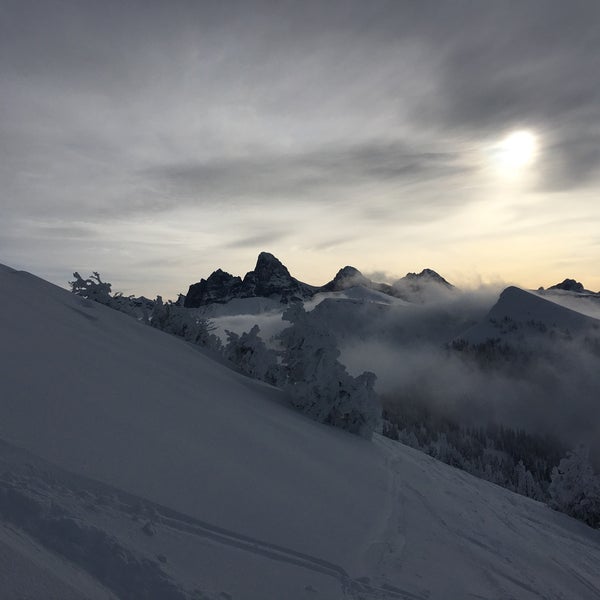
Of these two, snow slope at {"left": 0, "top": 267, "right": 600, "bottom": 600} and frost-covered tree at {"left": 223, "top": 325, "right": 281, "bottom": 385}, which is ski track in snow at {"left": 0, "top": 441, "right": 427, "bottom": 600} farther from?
frost-covered tree at {"left": 223, "top": 325, "right": 281, "bottom": 385}

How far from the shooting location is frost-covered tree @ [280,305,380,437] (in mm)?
21078

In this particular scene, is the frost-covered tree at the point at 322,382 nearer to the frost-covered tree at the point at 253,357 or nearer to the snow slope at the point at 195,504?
the frost-covered tree at the point at 253,357

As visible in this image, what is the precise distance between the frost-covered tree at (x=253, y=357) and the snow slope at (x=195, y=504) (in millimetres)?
9857

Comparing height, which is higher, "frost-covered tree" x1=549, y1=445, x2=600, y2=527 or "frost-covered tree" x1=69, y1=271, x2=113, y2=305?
"frost-covered tree" x1=69, y1=271, x2=113, y2=305

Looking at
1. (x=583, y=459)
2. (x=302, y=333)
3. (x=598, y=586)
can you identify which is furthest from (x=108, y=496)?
(x=583, y=459)

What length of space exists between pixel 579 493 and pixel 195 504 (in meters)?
31.4

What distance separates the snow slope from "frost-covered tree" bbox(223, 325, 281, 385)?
9857 mm

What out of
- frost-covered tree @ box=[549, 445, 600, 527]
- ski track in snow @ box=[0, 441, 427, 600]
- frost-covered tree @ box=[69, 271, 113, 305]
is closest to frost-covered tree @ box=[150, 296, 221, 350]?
frost-covered tree @ box=[69, 271, 113, 305]

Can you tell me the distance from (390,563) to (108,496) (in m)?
5.33

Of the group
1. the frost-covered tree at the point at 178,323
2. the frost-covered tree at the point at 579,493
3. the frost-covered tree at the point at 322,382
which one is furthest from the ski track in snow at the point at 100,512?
the frost-covered tree at the point at 579,493

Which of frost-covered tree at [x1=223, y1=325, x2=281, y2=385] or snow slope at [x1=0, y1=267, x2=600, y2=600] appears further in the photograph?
frost-covered tree at [x1=223, y1=325, x2=281, y2=385]

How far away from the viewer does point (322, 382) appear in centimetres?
2170

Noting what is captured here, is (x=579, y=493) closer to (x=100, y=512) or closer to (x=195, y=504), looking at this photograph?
(x=195, y=504)

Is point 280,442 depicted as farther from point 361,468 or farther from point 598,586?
point 598,586
